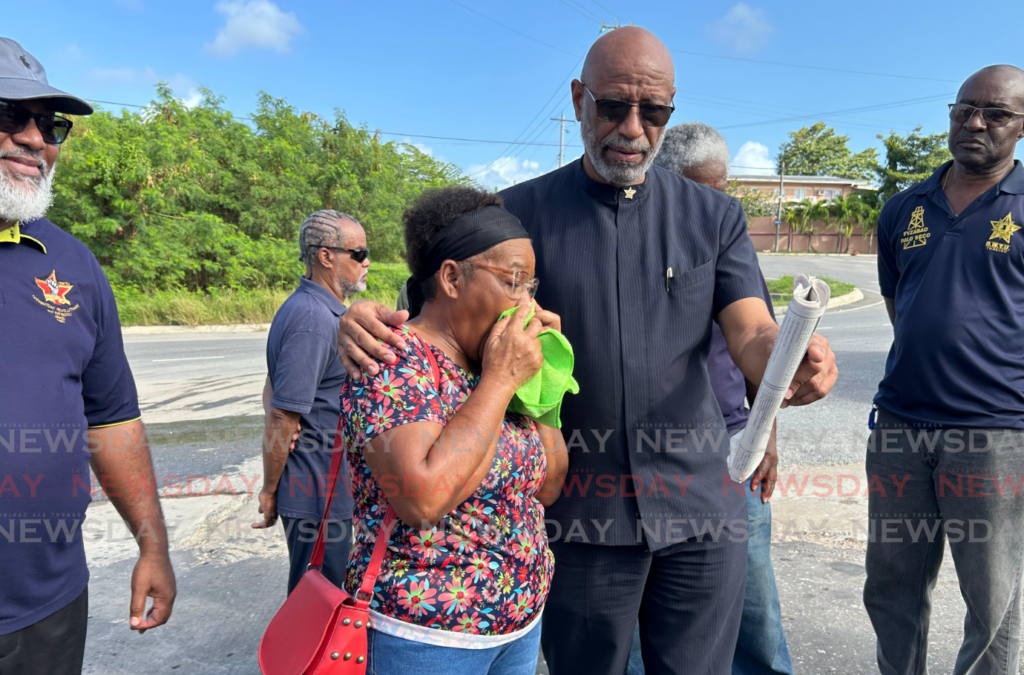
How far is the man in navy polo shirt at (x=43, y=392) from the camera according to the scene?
180 centimetres

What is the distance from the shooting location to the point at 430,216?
1.85m

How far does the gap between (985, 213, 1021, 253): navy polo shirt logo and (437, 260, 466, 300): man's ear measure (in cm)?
229

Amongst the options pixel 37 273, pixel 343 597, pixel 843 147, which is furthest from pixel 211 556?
pixel 843 147

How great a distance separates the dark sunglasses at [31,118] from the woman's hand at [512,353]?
1411 millimetres

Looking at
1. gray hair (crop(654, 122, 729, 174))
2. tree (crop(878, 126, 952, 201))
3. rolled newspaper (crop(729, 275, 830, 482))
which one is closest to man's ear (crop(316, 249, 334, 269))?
gray hair (crop(654, 122, 729, 174))

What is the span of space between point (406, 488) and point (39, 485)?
110 centimetres

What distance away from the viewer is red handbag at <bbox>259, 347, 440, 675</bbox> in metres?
1.55

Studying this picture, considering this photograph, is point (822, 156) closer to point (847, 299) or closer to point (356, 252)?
point (847, 299)

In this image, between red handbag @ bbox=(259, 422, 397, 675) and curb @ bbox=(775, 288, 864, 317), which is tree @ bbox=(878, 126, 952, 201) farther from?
red handbag @ bbox=(259, 422, 397, 675)

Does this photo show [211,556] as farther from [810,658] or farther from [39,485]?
[810,658]

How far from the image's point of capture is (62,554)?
6.23 ft

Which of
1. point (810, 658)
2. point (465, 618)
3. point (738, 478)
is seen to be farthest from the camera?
point (810, 658)

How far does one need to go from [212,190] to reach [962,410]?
68.5 ft

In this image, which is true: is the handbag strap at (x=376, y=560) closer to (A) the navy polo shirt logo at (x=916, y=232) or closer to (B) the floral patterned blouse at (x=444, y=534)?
(B) the floral patterned blouse at (x=444, y=534)
